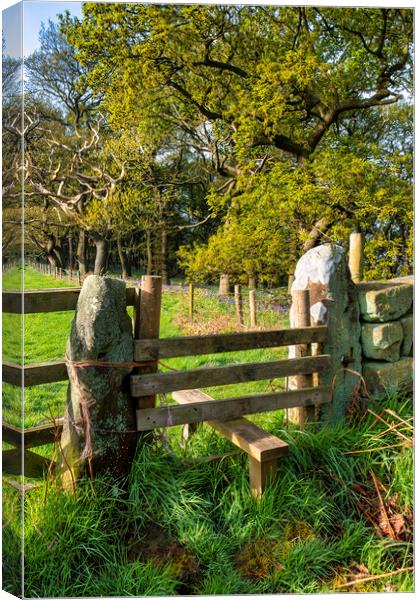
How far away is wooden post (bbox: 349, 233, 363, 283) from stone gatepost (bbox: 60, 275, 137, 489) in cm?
153

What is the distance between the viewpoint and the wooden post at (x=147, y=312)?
297 centimetres

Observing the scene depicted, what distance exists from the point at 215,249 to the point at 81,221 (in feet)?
2.67

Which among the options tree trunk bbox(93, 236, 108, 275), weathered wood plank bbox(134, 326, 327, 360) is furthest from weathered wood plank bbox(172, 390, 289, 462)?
tree trunk bbox(93, 236, 108, 275)

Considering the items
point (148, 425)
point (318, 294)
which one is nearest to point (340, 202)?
point (318, 294)

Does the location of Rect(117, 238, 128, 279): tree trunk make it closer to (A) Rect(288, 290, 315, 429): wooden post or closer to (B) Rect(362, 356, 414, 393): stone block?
(A) Rect(288, 290, 315, 429): wooden post

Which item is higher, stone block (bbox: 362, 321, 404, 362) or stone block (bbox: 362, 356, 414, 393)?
stone block (bbox: 362, 321, 404, 362)

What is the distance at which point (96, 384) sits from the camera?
2.82 meters

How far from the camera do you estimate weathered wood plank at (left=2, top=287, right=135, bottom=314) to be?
2.59 meters

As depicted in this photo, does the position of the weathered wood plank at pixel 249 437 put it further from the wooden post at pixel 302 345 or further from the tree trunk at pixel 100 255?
the tree trunk at pixel 100 255

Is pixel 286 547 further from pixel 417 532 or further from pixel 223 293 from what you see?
pixel 223 293

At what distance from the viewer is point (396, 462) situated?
3260mm

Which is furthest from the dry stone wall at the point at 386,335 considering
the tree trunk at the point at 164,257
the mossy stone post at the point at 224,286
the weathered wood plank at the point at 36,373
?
the weathered wood plank at the point at 36,373

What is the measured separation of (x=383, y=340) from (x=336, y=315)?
0.38 metres

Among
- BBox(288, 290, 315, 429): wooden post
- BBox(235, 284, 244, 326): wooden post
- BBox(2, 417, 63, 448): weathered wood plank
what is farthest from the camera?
BBox(288, 290, 315, 429): wooden post
